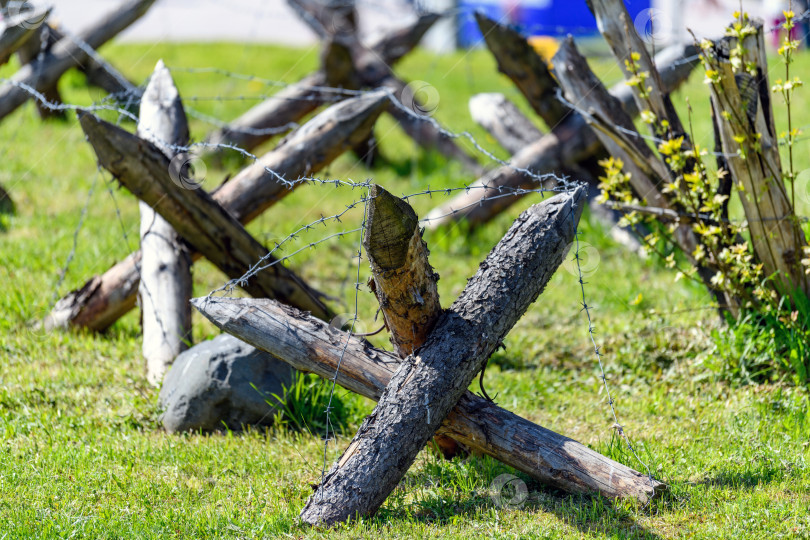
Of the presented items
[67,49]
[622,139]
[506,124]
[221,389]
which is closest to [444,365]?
[221,389]

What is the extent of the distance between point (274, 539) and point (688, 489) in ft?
5.74

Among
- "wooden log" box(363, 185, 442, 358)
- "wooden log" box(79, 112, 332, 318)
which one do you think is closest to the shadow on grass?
"wooden log" box(363, 185, 442, 358)

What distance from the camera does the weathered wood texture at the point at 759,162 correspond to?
4.23 metres

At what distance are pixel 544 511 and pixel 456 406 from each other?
0.56 m

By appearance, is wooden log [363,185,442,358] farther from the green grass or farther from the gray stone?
the gray stone

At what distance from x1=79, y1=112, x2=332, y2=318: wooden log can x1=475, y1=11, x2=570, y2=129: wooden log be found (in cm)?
252

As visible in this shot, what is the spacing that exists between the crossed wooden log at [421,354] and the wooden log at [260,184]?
1.82 meters

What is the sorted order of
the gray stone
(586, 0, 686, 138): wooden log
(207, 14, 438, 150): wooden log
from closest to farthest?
the gray stone → (586, 0, 686, 138): wooden log → (207, 14, 438, 150): wooden log

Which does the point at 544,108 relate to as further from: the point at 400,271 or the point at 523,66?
the point at 400,271

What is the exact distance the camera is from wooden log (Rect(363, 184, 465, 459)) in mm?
3145

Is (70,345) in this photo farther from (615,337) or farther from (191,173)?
(615,337)

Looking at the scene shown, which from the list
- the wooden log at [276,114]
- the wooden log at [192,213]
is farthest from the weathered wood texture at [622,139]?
the wooden log at [276,114]

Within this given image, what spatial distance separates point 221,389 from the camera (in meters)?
4.36

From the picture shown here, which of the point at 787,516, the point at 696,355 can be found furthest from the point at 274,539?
the point at 696,355
